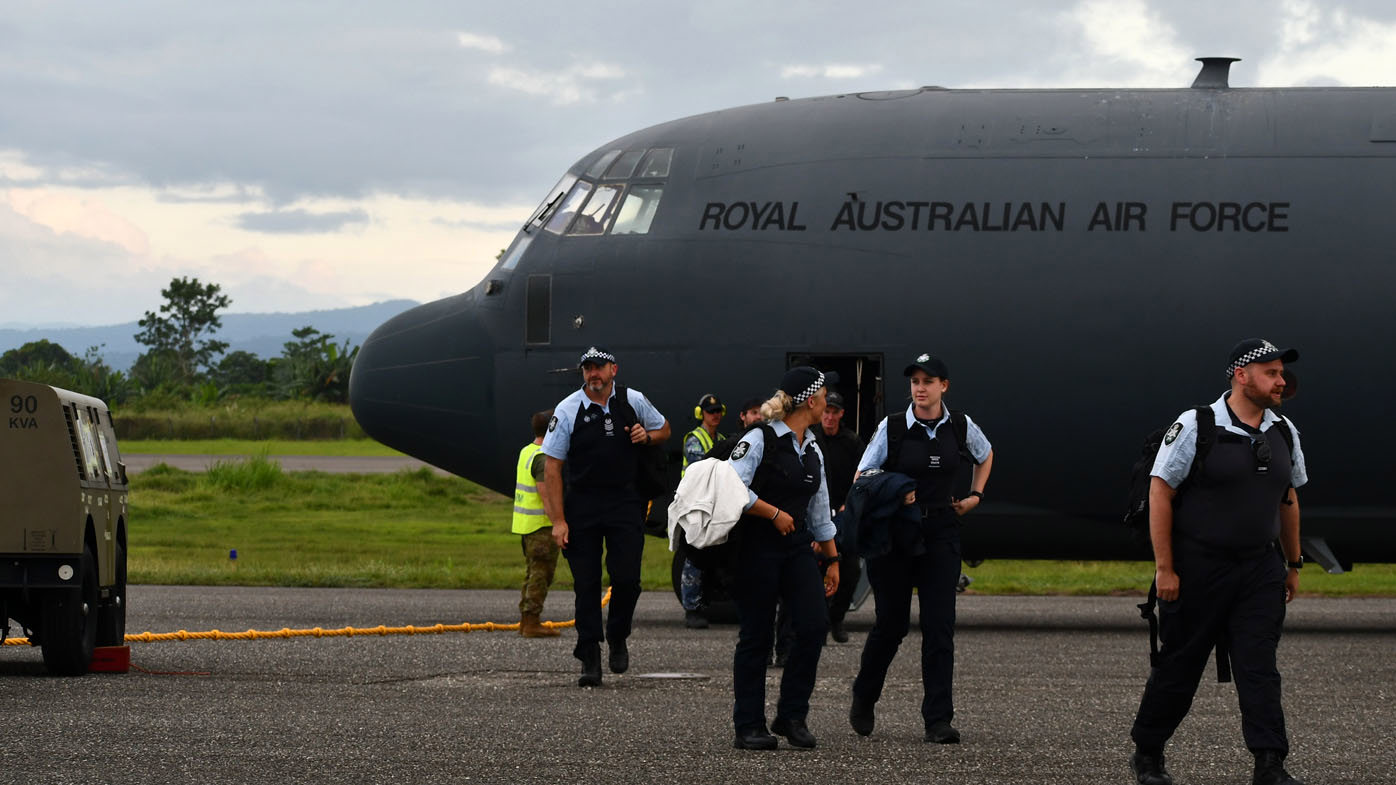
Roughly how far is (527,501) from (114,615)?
3424 mm

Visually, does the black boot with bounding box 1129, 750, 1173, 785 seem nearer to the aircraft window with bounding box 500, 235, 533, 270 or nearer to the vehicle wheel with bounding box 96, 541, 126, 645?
the vehicle wheel with bounding box 96, 541, 126, 645

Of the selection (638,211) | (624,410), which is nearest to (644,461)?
(624,410)

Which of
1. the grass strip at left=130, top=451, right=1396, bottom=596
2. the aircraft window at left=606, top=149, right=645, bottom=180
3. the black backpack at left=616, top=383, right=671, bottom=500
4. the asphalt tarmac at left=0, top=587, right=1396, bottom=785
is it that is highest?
the aircraft window at left=606, top=149, right=645, bottom=180

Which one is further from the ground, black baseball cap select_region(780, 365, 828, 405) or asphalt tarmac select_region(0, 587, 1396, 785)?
black baseball cap select_region(780, 365, 828, 405)

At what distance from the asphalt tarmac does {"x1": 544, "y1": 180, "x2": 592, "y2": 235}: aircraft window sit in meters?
3.71

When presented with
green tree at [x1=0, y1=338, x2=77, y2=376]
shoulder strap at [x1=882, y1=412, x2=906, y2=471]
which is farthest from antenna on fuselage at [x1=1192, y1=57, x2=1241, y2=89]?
green tree at [x1=0, y1=338, x2=77, y2=376]

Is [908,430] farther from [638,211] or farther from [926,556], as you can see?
[638,211]

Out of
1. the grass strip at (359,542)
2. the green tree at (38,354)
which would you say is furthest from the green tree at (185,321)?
the grass strip at (359,542)

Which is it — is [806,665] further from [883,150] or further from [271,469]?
[271,469]

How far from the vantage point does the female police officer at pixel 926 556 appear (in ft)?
30.7

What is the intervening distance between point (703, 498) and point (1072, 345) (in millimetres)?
7060

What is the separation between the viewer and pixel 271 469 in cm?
3975

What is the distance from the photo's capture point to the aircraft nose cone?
16.3m

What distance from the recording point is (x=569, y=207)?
16.5 metres
